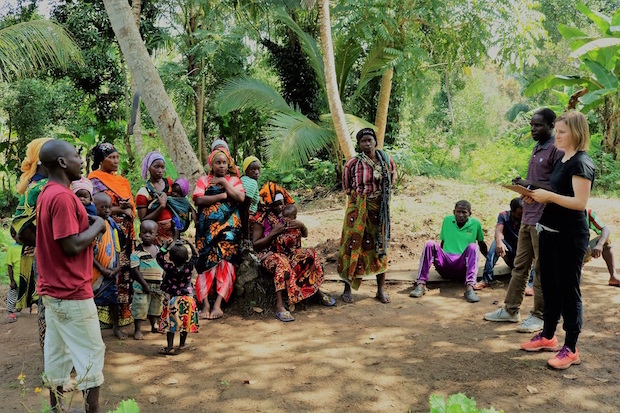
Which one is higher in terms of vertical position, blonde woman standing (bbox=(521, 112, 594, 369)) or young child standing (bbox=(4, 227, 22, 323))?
blonde woman standing (bbox=(521, 112, 594, 369))

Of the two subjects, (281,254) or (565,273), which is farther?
(281,254)

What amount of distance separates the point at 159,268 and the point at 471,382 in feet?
9.18

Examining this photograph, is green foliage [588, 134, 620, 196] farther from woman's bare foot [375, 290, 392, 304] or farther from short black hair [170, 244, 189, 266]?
short black hair [170, 244, 189, 266]

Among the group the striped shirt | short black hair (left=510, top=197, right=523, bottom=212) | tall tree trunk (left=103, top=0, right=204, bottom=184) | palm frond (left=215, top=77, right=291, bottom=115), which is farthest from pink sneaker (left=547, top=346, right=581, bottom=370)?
palm frond (left=215, top=77, right=291, bottom=115)

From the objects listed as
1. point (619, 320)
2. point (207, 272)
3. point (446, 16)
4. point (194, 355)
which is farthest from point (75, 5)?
point (619, 320)

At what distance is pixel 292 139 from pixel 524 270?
510 cm

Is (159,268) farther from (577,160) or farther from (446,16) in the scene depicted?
(446,16)

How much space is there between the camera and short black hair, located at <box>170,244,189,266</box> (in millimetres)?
4402

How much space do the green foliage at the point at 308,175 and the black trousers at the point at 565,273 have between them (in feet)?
25.5

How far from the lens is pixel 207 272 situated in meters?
5.39

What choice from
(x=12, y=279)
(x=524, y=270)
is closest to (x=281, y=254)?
(x=524, y=270)

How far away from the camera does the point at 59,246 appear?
288 centimetres

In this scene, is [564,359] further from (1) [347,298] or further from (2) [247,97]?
(2) [247,97]

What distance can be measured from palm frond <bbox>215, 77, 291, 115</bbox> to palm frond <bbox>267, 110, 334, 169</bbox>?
30.4 inches
